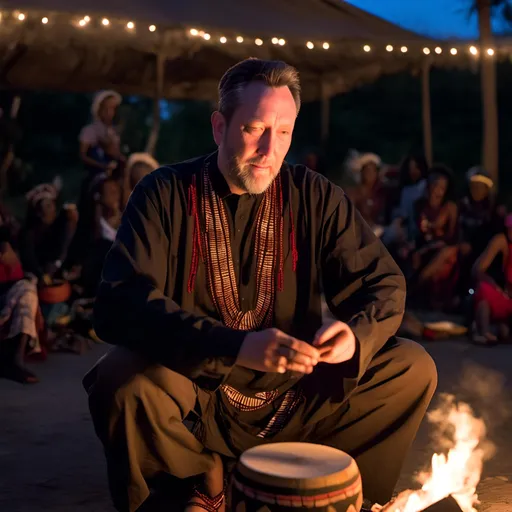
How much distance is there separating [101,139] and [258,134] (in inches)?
223

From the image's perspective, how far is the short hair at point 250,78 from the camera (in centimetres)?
250

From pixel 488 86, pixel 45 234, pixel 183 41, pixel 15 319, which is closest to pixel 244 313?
pixel 15 319

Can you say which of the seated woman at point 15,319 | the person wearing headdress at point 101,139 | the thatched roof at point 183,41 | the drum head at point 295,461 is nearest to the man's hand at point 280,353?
the drum head at point 295,461

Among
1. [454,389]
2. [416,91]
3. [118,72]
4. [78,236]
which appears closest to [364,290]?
[454,389]

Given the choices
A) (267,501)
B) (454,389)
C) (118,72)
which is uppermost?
(118,72)

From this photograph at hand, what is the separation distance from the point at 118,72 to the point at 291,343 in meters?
8.43

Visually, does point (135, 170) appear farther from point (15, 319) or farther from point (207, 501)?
point (207, 501)

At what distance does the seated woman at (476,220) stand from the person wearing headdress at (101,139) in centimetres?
314

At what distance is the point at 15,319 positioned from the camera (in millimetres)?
4617

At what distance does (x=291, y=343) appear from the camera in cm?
208

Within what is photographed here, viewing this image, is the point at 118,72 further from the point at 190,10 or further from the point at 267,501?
the point at 267,501

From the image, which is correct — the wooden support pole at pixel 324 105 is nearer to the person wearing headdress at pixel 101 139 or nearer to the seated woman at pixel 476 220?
the person wearing headdress at pixel 101 139

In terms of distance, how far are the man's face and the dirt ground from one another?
114cm

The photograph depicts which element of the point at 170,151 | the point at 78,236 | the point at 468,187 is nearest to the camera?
the point at 78,236
